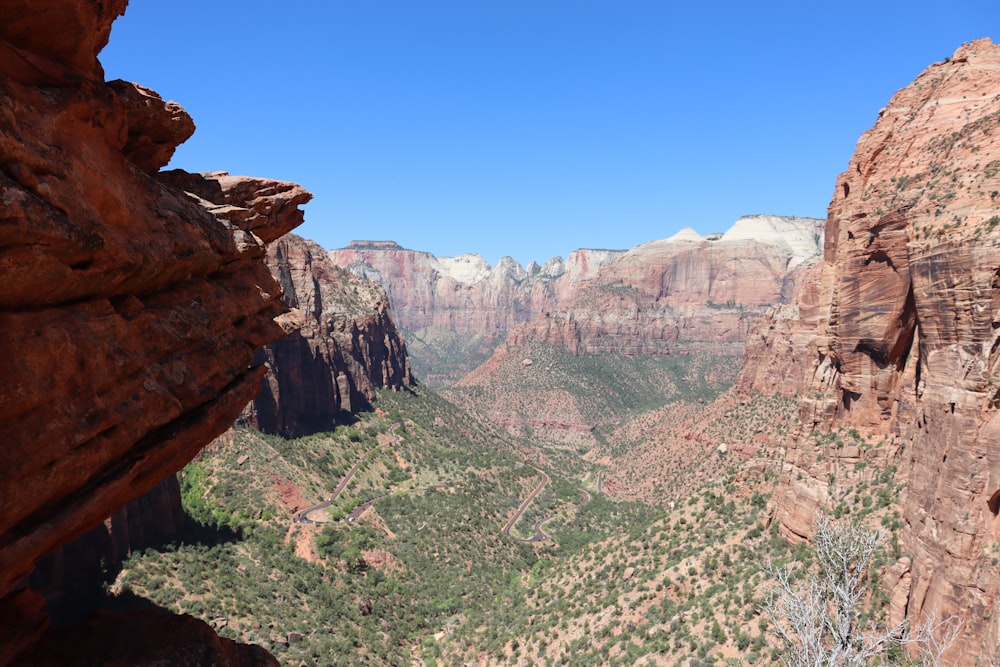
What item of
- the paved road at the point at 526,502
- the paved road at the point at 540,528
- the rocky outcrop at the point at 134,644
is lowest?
the paved road at the point at 540,528

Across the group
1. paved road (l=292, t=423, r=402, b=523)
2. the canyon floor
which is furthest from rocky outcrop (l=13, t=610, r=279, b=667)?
paved road (l=292, t=423, r=402, b=523)

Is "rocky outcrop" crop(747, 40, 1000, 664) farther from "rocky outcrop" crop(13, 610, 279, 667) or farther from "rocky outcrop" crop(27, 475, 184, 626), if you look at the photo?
"rocky outcrop" crop(27, 475, 184, 626)

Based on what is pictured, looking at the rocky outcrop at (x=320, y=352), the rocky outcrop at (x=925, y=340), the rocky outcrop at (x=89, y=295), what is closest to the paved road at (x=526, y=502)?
the rocky outcrop at (x=320, y=352)

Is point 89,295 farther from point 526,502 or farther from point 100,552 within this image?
point 526,502

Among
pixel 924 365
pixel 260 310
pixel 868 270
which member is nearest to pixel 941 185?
pixel 868 270

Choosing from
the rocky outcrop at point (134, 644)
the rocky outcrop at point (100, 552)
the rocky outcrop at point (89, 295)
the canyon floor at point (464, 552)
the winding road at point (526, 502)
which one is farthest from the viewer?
the winding road at point (526, 502)

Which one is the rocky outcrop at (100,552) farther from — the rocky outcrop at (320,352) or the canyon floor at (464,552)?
the rocky outcrop at (320,352)

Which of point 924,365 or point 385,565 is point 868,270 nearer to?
point 924,365
